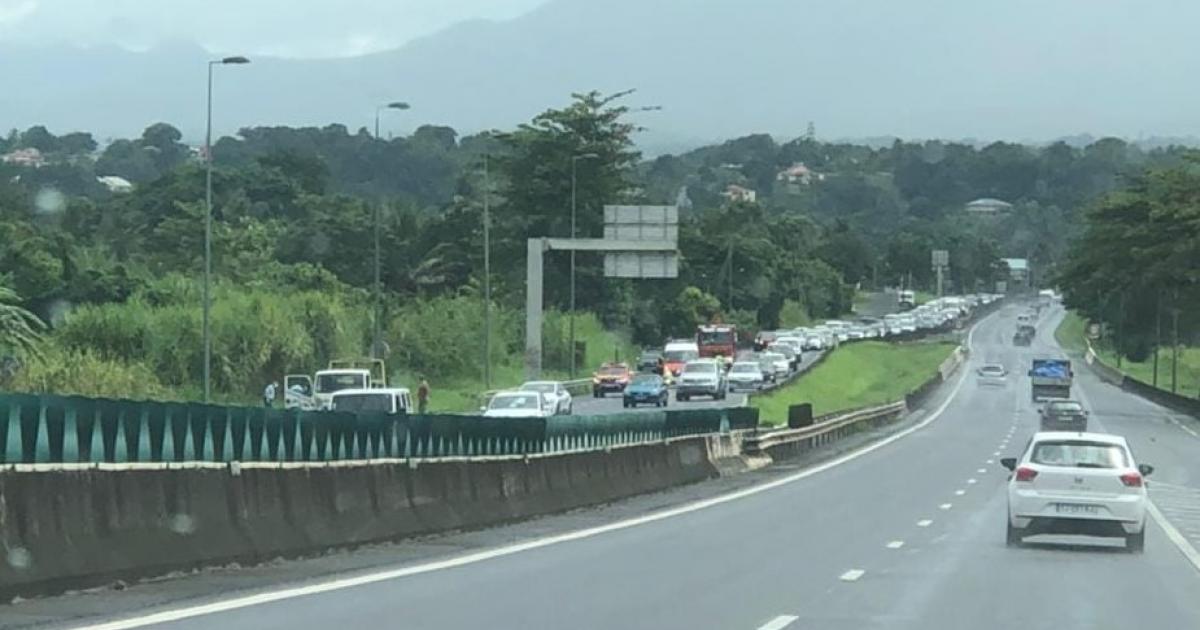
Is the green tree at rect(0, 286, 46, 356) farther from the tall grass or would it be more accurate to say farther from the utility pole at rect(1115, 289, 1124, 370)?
the utility pole at rect(1115, 289, 1124, 370)

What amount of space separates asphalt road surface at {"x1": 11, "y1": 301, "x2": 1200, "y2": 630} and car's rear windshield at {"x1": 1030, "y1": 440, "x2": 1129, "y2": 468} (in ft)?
3.64

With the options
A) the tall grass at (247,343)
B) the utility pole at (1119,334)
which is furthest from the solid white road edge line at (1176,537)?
the utility pole at (1119,334)

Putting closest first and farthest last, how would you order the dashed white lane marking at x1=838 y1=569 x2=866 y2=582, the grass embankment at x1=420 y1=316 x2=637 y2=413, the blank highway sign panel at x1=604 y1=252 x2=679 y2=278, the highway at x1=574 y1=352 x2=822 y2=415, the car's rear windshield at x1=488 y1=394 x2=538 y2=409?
the dashed white lane marking at x1=838 y1=569 x2=866 y2=582 → the car's rear windshield at x1=488 y1=394 x2=538 y2=409 → the grass embankment at x1=420 y1=316 x2=637 y2=413 → the blank highway sign panel at x1=604 y1=252 x2=679 y2=278 → the highway at x1=574 y1=352 x2=822 y2=415

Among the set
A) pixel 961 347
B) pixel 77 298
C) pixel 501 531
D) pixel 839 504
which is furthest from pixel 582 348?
pixel 501 531

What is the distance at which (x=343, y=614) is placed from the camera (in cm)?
1591

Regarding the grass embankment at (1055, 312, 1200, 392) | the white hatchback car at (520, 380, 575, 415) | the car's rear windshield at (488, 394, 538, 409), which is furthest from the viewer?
the grass embankment at (1055, 312, 1200, 392)

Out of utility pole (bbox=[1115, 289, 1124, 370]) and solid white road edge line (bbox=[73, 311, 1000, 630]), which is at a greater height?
solid white road edge line (bbox=[73, 311, 1000, 630])

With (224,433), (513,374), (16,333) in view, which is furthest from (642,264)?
(224,433)

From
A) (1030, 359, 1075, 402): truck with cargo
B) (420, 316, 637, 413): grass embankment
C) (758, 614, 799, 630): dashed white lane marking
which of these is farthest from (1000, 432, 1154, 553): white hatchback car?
(1030, 359, 1075, 402): truck with cargo

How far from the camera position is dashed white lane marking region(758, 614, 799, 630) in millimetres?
16250

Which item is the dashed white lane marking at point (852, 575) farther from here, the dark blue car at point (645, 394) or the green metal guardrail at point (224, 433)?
the dark blue car at point (645, 394)

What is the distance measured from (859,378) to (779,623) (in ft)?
352

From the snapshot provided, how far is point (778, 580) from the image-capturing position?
20.9 m

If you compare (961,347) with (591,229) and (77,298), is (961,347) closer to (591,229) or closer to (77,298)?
(591,229)
